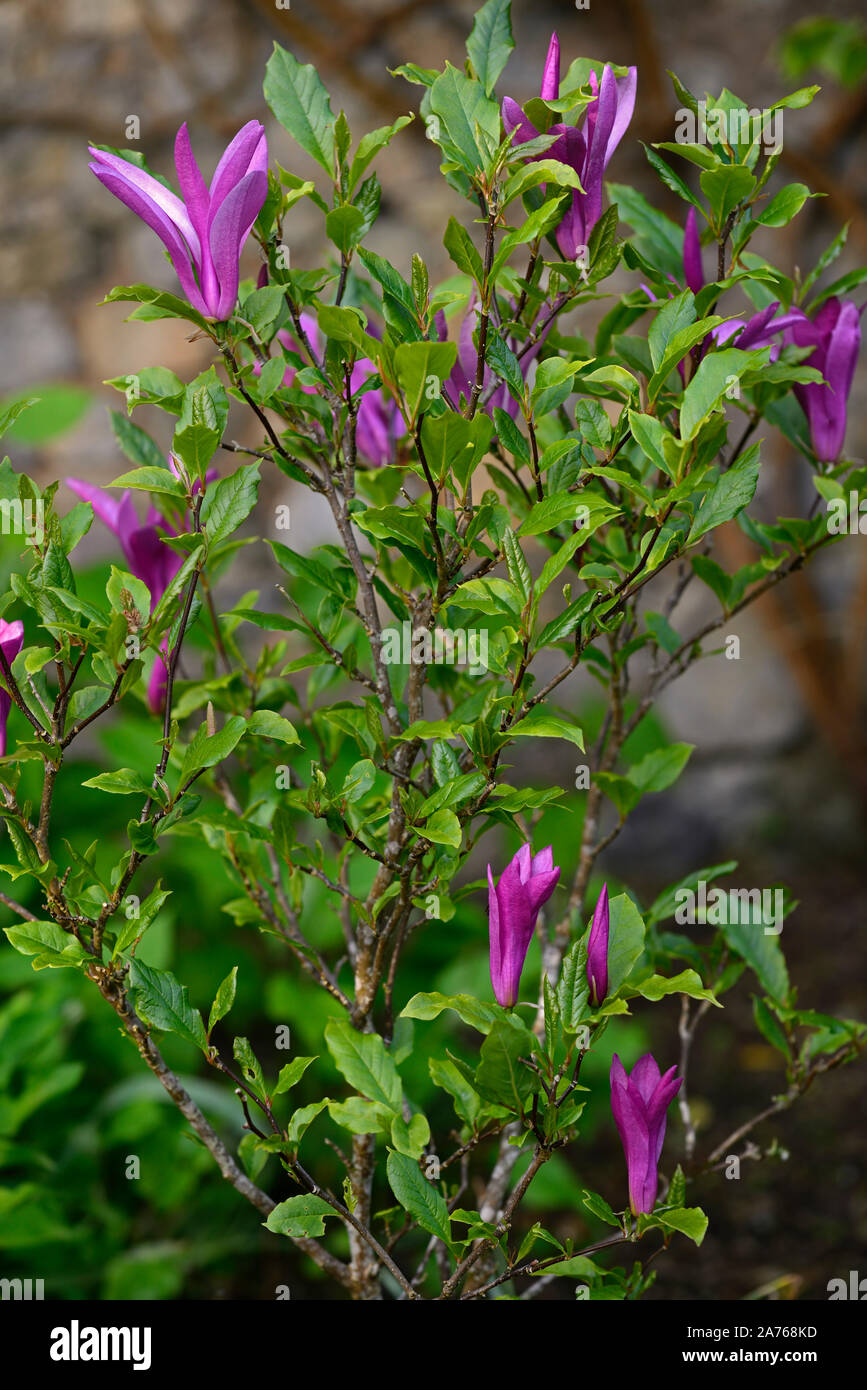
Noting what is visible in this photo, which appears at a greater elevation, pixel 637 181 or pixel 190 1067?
pixel 637 181

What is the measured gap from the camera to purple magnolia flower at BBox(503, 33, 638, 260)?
0.66m

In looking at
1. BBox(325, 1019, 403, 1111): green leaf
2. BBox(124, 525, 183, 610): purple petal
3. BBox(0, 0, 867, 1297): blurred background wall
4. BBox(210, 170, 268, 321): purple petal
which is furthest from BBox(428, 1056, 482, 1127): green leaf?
BBox(0, 0, 867, 1297): blurred background wall

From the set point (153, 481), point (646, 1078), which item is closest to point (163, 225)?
point (153, 481)

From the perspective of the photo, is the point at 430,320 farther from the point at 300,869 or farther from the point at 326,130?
the point at 300,869

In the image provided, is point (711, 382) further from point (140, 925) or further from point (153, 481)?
point (140, 925)

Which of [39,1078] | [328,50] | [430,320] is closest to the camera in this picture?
[430,320]

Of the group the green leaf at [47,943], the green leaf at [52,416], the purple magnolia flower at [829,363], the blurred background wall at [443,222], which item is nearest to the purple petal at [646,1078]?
the green leaf at [47,943]

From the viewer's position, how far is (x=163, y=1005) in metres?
0.69

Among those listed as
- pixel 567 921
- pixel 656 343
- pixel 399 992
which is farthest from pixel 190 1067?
pixel 656 343

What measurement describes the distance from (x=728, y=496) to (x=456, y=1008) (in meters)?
0.33

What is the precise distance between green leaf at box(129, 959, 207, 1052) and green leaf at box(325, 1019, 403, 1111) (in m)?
0.08

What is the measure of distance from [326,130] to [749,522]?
1.29ft
